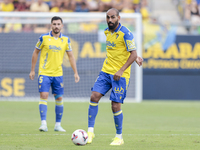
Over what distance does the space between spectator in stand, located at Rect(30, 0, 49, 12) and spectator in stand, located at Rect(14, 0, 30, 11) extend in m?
0.27

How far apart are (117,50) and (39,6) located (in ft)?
38.3

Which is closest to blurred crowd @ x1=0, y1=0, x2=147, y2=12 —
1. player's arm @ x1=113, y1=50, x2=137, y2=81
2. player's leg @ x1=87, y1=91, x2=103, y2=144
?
player's leg @ x1=87, y1=91, x2=103, y2=144

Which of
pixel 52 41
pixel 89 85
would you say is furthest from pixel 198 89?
pixel 52 41

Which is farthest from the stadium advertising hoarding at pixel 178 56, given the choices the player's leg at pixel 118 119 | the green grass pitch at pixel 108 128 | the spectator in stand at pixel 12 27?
the player's leg at pixel 118 119

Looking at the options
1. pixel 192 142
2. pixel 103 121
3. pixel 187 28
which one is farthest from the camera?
pixel 187 28

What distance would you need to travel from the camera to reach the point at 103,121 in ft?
30.3

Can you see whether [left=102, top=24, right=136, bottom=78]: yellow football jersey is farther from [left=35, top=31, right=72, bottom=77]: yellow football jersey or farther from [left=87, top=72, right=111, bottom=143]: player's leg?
[left=35, top=31, right=72, bottom=77]: yellow football jersey

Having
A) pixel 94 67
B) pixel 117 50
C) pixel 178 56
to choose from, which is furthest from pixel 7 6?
pixel 117 50

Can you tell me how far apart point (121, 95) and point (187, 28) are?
10934mm

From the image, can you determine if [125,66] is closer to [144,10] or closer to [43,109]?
[43,109]

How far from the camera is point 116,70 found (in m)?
5.90

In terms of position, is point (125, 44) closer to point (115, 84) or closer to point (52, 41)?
point (115, 84)

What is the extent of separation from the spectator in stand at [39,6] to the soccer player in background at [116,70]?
37.3 feet

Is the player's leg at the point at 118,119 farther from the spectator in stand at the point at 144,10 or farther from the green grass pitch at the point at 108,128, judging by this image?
the spectator in stand at the point at 144,10
